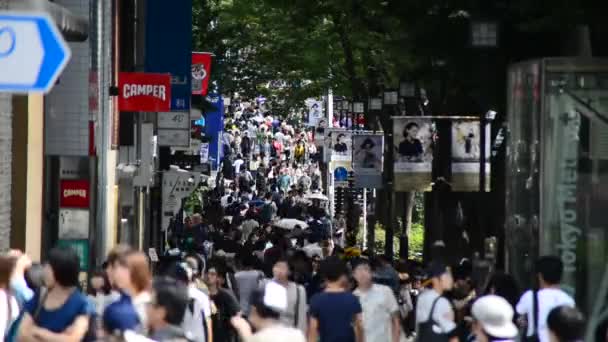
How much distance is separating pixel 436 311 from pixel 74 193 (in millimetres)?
6517

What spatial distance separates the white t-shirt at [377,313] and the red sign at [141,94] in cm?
969

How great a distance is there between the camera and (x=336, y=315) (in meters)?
14.3

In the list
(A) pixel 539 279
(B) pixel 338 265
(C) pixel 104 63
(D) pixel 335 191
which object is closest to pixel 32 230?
(C) pixel 104 63

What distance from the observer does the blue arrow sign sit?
9.05 metres

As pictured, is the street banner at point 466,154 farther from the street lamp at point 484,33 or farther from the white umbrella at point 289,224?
the white umbrella at point 289,224

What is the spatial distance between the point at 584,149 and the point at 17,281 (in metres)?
6.29

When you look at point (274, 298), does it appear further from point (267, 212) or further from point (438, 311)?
point (267, 212)

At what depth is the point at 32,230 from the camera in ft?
63.2

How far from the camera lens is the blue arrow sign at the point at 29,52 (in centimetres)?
905

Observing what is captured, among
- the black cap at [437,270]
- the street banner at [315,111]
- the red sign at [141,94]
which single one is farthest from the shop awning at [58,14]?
the street banner at [315,111]

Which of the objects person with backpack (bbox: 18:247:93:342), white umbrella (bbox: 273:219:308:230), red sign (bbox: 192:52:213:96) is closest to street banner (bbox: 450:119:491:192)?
red sign (bbox: 192:52:213:96)

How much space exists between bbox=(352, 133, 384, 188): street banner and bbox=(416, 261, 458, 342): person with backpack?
76.0 ft

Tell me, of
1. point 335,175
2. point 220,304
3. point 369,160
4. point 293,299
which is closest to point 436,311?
point 293,299

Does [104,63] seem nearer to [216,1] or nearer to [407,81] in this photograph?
[407,81]
